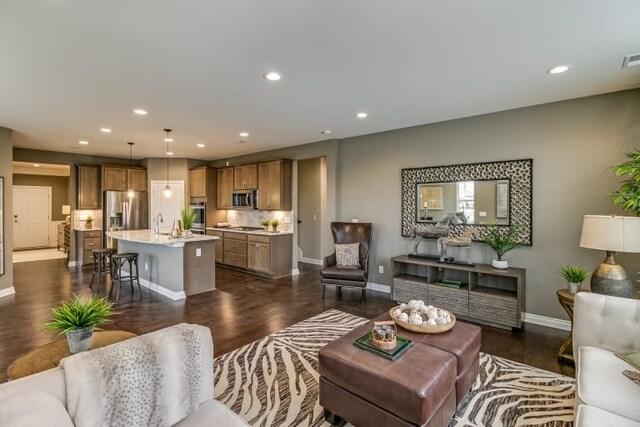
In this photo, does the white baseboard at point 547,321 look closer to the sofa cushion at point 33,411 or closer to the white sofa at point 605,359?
the white sofa at point 605,359

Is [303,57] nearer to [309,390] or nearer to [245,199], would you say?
[309,390]

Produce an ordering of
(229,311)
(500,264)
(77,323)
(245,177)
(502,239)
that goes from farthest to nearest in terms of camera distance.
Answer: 1. (245,177)
2. (229,311)
3. (502,239)
4. (500,264)
5. (77,323)

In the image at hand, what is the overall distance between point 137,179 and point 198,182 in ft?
5.22

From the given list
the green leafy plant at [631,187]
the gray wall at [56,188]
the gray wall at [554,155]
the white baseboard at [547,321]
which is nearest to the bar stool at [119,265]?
the gray wall at [554,155]

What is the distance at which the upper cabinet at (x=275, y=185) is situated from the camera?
Answer: 6480mm

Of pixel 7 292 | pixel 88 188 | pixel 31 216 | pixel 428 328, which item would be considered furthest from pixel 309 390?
pixel 31 216

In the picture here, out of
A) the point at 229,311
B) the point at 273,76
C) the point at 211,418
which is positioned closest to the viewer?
the point at 211,418

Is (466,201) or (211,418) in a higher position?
(466,201)

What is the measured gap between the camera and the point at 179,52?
2525 millimetres

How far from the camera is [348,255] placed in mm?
5047

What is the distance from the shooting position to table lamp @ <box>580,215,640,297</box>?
2.58m

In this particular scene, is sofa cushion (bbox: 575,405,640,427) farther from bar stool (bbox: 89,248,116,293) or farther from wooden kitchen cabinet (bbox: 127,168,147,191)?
wooden kitchen cabinet (bbox: 127,168,147,191)

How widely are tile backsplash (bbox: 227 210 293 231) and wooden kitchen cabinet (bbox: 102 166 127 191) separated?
8.89 ft

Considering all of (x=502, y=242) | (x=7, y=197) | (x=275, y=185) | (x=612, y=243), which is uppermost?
(x=275, y=185)
